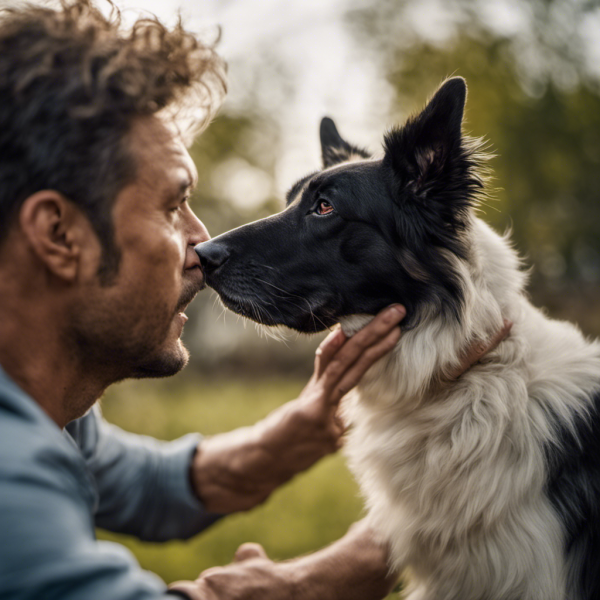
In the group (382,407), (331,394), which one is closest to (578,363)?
(382,407)

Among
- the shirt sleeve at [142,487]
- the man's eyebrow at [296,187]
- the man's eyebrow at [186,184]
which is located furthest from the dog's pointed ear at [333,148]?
the shirt sleeve at [142,487]

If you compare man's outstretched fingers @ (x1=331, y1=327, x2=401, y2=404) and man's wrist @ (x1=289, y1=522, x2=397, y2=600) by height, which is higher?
man's outstretched fingers @ (x1=331, y1=327, x2=401, y2=404)

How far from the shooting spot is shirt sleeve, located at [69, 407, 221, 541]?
2668 millimetres

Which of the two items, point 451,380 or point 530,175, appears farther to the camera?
point 530,175

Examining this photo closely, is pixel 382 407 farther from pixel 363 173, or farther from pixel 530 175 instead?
pixel 530 175

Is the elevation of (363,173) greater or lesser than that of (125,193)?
greater

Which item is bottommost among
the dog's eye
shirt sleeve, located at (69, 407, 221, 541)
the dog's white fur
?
shirt sleeve, located at (69, 407, 221, 541)

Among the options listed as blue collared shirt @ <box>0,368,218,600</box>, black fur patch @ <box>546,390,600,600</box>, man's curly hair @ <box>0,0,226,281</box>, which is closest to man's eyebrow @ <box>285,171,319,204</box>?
man's curly hair @ <box>0,0,226,281</box>

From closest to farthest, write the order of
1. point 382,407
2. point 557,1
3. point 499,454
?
point 499,454 < point 382,407 < point 557,1

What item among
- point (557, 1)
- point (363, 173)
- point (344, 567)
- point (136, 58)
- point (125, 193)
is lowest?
point (344, 567)

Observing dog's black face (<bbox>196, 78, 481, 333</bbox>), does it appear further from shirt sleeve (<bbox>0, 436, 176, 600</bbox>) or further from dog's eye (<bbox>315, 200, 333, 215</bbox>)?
shirt sleeve (<bbox>0, 436, 176, 600</bbox>)

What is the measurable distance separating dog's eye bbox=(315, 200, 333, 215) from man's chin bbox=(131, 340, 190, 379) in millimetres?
980

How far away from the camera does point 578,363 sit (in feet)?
8.08

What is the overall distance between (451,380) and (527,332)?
40 centimetres
